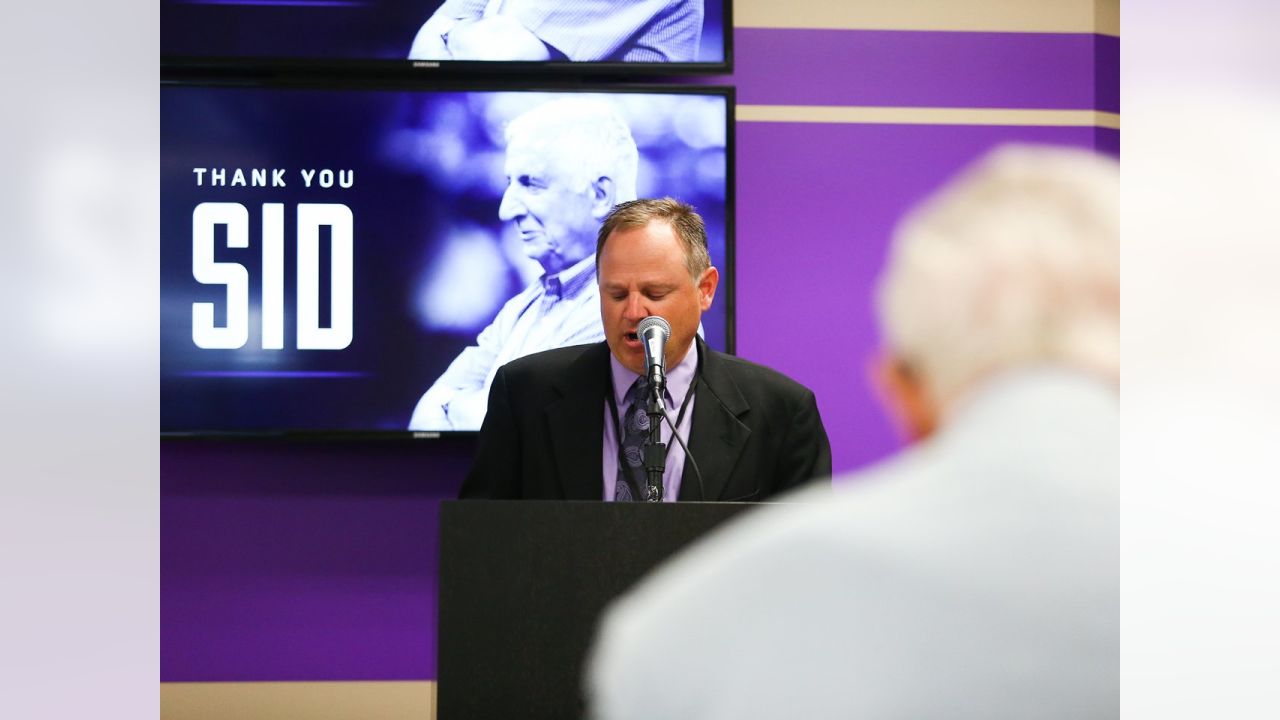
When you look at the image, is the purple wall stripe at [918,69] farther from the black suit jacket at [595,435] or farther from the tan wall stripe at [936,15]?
the black suit jacket at [595,435]

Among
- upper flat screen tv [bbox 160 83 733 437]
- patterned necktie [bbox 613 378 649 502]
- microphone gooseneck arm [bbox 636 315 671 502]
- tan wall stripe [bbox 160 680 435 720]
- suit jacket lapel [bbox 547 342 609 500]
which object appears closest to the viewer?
microphone gooseneck arm [bbox 636 315 671 502]

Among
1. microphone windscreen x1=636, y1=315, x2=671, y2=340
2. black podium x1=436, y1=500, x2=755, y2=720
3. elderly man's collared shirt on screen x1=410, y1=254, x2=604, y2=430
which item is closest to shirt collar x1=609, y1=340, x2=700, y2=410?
microphone windscreen x1=636, y1=315, x2=671, y2=340

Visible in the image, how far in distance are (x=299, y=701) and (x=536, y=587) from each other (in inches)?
95.5

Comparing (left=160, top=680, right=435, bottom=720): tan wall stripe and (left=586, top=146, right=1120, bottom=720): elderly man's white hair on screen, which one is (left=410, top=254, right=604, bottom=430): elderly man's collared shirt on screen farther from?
(left=586, top=146, right=1120, bottom=720): elderly man's white hair on screen

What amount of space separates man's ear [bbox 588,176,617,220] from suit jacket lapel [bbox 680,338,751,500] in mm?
1168

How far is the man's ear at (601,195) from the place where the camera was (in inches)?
130

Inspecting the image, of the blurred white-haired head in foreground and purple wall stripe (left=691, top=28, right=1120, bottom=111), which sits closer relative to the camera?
the blurred white-haired head in foreground

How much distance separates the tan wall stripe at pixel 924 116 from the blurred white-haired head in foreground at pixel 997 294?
2.83 metres

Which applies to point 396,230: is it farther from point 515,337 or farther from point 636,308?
point 636,308

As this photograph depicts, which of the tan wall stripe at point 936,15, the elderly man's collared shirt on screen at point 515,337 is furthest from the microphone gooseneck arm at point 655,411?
the tan wall stripe at point 936,15

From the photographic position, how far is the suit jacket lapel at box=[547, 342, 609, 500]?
6.73 ft

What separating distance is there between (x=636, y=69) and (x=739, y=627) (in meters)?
2.82
